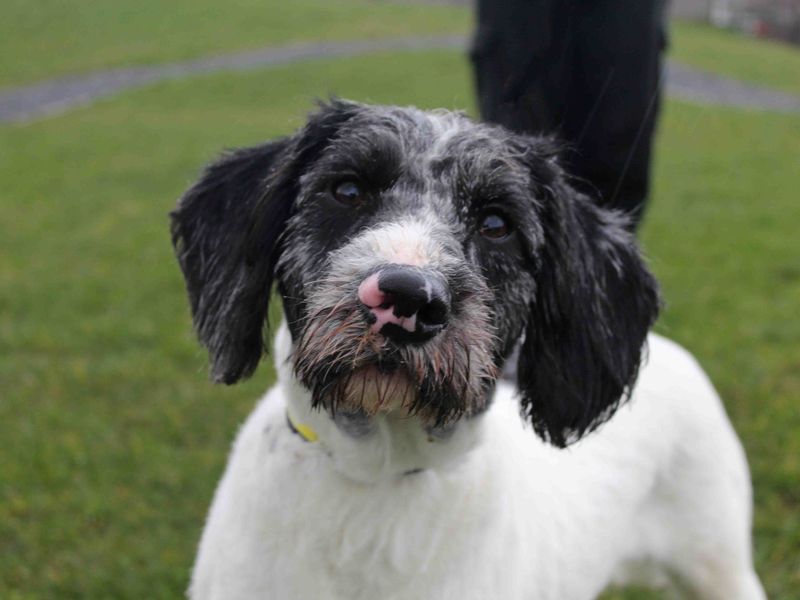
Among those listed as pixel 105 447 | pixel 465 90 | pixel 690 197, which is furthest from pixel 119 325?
pixel 465 90

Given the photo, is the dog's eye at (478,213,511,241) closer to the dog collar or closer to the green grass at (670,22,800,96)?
the dog collar

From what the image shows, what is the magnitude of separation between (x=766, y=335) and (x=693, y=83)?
49.0ft

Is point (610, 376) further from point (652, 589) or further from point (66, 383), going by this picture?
point (66, 383)


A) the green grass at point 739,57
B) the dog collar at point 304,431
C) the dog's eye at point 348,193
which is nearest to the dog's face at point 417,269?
the dog's eye at point 348,193

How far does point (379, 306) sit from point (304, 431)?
0.56 metres

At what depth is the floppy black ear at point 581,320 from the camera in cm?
203

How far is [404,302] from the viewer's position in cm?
147

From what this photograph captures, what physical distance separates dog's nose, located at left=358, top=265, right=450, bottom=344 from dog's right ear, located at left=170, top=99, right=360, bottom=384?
533 mm

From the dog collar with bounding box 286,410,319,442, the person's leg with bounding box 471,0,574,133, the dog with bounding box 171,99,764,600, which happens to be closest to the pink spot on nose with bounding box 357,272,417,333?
the dog with bounding box 171,99,764,600

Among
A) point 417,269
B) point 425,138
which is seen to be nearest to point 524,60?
point 425,138

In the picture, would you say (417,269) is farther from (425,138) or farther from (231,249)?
A: (231,249)

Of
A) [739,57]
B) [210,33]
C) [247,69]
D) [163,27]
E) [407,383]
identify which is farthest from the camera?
[163,27]

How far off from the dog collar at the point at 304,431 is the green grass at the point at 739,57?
59.7ft

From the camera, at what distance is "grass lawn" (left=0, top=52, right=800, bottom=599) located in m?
3.11
